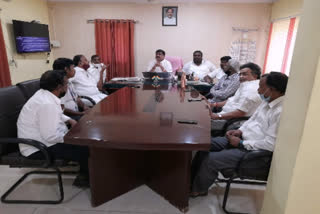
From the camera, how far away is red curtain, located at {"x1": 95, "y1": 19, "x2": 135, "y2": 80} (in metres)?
4.72

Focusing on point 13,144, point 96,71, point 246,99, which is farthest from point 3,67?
point 246,99

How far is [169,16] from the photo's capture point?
15.6 feet

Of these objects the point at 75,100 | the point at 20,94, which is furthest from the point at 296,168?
the point at 75,100

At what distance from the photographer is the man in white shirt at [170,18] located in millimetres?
4700

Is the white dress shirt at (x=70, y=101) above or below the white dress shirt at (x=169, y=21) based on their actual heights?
below

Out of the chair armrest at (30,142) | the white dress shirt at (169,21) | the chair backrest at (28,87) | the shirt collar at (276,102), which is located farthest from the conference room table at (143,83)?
the white dress shirt at (169,21)

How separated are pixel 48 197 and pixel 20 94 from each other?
0.91 metres

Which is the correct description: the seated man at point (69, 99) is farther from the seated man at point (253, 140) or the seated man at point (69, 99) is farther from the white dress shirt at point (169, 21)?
the white dress shirt at point (169, 21)

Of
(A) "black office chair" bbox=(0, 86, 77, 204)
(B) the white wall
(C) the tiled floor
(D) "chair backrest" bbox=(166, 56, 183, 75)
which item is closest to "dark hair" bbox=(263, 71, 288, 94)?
(C) the tiled floor

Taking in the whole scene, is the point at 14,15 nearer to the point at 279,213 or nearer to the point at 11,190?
the point at 11,190

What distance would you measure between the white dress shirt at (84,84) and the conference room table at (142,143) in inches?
40.3

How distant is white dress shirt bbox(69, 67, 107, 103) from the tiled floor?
1312mm

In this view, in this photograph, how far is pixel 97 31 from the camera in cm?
477

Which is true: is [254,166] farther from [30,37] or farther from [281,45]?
[30,37]
